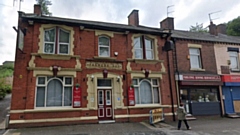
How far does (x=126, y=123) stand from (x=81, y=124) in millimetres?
2872

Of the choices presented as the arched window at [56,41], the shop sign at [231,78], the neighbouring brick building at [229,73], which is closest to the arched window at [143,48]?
the arched window at [56,41]

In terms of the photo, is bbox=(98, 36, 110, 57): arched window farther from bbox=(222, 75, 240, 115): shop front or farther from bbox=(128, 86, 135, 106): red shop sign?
bbox=(222, 75, 240, 115): shop front

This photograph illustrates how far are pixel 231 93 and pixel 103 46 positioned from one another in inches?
453

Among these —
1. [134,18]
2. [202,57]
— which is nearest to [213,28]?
[202,57]

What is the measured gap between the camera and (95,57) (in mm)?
12719

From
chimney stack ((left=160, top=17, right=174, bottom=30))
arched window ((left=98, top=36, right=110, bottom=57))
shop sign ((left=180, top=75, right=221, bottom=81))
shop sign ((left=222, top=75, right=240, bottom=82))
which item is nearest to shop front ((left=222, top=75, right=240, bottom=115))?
shop sign ((left=222, top=75, right=240, bottom=82))

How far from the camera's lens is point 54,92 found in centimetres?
1174

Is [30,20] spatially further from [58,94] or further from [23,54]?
[58,94]

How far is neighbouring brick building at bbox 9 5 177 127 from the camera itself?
11.2 m

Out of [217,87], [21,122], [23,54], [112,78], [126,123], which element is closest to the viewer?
[21,122]

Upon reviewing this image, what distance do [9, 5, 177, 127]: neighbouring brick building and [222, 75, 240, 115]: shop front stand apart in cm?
484

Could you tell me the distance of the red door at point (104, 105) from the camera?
12531 millimetres

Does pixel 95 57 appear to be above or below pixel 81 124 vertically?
above

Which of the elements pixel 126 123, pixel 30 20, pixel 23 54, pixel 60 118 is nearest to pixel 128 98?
pixel 126 123
